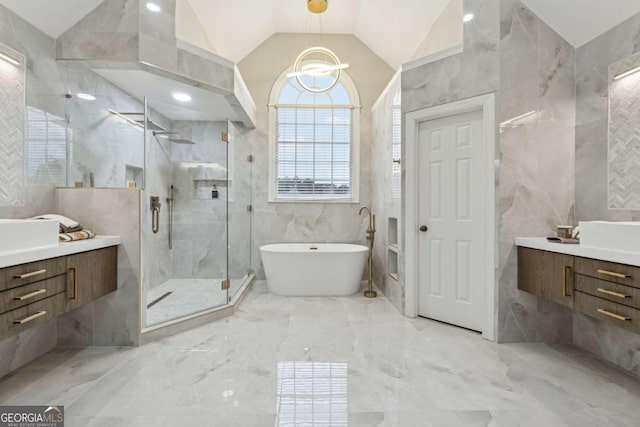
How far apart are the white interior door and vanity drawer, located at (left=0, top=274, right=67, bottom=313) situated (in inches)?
113

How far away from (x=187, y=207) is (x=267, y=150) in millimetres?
1760

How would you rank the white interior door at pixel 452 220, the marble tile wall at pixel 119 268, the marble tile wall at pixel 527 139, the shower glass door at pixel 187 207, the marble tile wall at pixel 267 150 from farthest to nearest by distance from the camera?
the marble tile wall at pixel 267 150 < the shower glass door at pixel 187 207 < the white interior door at pixel 452 220 < the marble tile wall at pixel 527 139 < the marble tile wall at pixel 119 268

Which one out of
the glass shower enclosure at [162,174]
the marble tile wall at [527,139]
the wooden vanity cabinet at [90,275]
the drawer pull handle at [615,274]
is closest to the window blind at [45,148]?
the glass shower enclosure at [162,174]

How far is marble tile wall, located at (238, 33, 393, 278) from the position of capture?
195 inches

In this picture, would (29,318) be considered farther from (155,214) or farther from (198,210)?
(198,210)

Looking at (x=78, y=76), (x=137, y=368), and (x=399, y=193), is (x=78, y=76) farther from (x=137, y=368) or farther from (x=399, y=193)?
(x=399, y=193)

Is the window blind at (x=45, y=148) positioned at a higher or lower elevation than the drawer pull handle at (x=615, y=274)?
higher

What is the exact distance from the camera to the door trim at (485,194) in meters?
2.81

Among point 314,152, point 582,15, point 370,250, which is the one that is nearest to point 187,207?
point 314,152

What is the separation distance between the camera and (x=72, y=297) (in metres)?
2.16

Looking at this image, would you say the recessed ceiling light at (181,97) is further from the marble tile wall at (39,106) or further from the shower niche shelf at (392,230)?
the shower niche shelf at (392,230)

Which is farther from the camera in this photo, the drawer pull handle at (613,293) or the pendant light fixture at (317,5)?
the pendant light fixture at (317,5)

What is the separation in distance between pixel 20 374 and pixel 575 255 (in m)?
3.64

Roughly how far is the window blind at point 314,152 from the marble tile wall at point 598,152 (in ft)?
9.19
